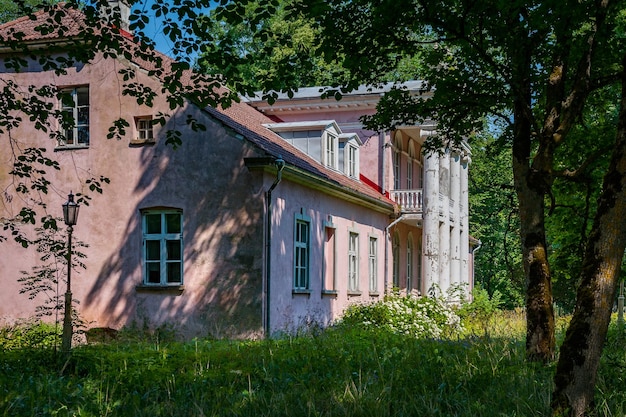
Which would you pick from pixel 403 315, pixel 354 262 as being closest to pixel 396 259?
pixel 354 262

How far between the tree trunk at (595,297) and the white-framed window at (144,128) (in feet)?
45.8

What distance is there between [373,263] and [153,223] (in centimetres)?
893

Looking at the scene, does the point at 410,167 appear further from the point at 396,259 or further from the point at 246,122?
the point at 246,122

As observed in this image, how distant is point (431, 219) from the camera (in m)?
26.8

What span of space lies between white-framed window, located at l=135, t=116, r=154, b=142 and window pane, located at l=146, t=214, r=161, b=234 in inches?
68.7

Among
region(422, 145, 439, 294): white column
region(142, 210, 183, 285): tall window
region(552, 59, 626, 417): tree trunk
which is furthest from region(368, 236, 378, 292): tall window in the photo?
region(552, 59, 626, 417): tree trunk

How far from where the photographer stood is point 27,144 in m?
19.4

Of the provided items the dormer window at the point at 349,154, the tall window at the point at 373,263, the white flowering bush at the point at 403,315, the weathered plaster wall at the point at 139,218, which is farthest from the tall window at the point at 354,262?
the weathered plaster wall at the point at 139,218

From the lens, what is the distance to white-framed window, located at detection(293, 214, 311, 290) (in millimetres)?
19484

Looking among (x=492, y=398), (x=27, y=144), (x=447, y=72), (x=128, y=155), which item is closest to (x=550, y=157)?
(x=447, y=72)

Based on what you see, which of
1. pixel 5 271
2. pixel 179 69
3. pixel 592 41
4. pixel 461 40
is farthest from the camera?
pixel 5 271

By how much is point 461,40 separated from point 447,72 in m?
1.98

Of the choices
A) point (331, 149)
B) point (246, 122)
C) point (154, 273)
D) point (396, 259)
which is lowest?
point (154, 273)

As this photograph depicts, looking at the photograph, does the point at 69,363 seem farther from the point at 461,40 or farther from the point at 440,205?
the point at 440,205
